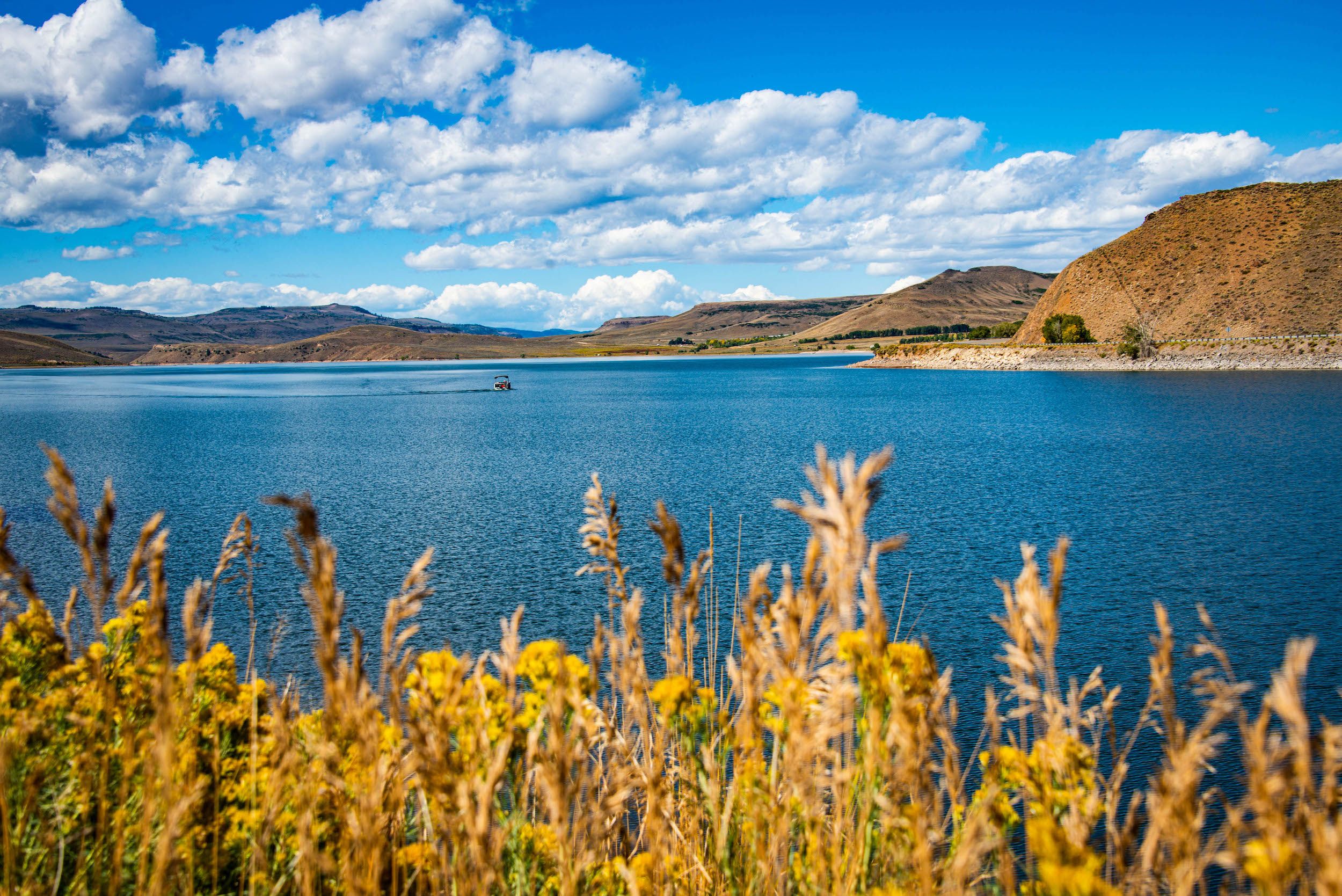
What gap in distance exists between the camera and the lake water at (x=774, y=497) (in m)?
15.2

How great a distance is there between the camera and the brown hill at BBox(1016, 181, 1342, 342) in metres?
90.0

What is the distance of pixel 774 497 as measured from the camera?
25.9m

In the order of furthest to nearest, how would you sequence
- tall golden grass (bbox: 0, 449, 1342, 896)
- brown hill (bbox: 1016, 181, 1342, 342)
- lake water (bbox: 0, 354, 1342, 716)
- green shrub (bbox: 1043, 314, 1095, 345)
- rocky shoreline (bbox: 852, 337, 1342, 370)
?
green shrub (bbox: 1043, 314, 1095, 345), brown hill (bbox: 1016, 181, 1342, 342), rocky shoreline (bbox: 852, 337, 1342, 370), lake water (bbox: 0, 354, 1342, 716), tall golden grass (bbox: 0, 449, 1342, 896)

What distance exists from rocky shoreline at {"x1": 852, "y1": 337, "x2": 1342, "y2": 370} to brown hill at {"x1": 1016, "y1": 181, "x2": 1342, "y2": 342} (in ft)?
29.4

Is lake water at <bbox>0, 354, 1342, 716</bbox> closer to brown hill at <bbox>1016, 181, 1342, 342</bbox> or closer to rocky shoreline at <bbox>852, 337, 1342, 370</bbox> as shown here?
rocky shoreline at <bbox>852, 337, 1342, 370</bbox>

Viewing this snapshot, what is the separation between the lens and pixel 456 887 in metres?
2.41

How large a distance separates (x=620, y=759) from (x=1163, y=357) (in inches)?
3929

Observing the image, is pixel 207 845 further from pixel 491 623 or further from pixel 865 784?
pixel 491 623

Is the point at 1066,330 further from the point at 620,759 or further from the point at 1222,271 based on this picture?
the point at 620,759

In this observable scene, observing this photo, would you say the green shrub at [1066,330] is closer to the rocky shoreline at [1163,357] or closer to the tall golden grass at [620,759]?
the rocky shoreline at [1163,357]

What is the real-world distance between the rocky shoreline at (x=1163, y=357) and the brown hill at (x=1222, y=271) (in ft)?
29.4

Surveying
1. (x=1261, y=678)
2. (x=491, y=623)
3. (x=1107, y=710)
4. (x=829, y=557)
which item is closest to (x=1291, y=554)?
(x=1261, y=678)

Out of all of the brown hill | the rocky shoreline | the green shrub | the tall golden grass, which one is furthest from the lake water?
the green shrub

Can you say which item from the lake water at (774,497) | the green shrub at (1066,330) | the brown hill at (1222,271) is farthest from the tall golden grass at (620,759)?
the green shrub at (1066,330)
